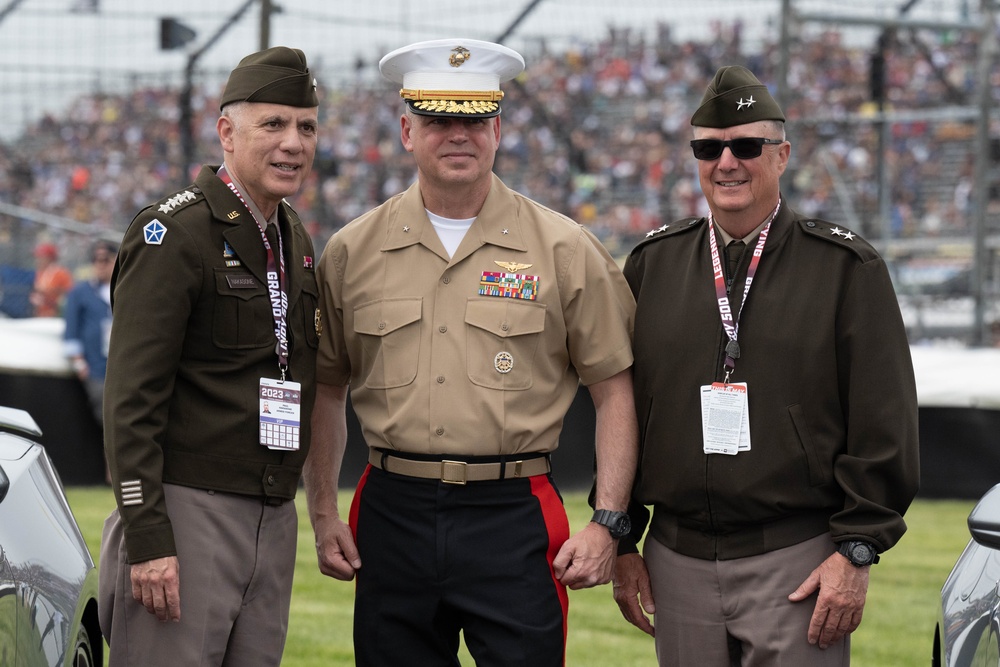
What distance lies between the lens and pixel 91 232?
36.4 ft

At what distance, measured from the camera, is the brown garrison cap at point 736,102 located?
3.52 meters

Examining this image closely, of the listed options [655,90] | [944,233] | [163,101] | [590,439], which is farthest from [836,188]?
[163,101]

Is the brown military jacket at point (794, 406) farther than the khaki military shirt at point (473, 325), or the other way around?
the khaki military shirt at point (473, 325)

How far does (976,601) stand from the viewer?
10.2 feet

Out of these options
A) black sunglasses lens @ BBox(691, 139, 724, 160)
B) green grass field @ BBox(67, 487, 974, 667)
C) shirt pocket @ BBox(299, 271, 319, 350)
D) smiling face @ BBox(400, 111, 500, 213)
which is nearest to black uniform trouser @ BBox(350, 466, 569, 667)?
shirt pocket @ BBox(299, 271, 319, 350)

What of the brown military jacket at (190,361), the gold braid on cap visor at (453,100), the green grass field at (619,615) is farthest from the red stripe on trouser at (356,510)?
A: the green grass field at (619,615)

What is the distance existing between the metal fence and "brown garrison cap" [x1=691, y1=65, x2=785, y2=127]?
18.8 ft

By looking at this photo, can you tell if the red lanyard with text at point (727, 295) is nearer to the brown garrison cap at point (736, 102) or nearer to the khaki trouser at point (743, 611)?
the brown garrison cap at point (736, 102)

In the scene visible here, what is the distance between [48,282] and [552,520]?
28.2 ft

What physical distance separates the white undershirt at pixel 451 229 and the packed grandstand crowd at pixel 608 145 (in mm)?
7597

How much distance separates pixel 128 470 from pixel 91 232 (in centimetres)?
836

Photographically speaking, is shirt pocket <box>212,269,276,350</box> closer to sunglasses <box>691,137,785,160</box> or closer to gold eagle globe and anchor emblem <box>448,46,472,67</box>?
gold eagle globe and anchor emblem <box>448,46,472,67</box>

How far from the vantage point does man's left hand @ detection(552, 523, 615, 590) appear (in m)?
3.54

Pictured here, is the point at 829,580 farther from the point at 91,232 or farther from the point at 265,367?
the point at 91,232
